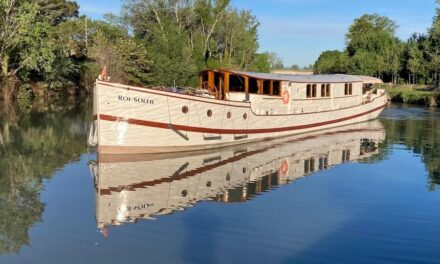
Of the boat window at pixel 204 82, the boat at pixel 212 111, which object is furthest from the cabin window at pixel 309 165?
the boat window at pixel 204 82

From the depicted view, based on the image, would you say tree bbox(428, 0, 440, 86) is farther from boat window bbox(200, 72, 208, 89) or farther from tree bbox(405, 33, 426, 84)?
boat window bbox(200, 72, 208, 89)

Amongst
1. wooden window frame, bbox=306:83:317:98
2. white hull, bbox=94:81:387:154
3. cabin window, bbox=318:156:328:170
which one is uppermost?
wooden window frame, bbox=306:83:317:98

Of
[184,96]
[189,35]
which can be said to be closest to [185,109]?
[184,96]

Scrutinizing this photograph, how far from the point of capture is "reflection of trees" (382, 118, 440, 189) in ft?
65.3

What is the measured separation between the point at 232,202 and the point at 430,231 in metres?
4.83

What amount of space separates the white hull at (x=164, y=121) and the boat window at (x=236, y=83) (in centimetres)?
115

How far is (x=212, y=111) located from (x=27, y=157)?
24.5 feet

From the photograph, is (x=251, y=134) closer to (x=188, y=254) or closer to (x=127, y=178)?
(x=127, y=178)

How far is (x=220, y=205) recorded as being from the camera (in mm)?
13227

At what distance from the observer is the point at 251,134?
24.4 m

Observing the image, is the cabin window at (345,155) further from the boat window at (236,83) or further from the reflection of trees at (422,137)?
the boat window at (236,83)

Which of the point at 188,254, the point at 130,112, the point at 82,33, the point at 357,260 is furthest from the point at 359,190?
the point at 82,33

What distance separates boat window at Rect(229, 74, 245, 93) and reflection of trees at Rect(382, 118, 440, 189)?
854 cm

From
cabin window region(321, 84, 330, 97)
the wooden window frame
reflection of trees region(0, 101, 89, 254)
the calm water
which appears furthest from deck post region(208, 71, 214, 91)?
cabin window region(321, 84, 330, 97)
